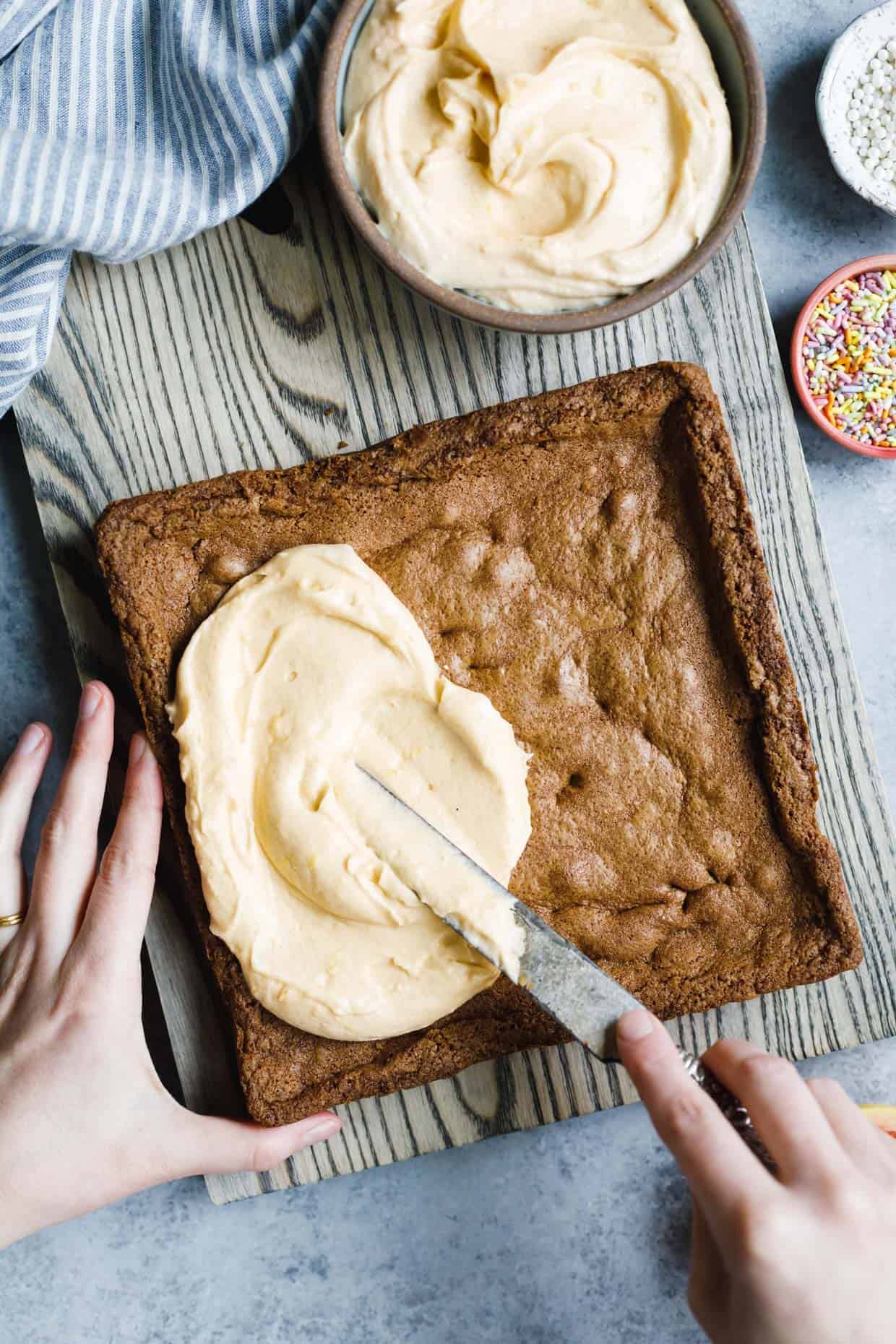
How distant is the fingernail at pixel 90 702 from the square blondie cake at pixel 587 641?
14 centimetres

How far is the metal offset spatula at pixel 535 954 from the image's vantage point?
6.18 feet

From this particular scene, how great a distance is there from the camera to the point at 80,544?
2.23 metres

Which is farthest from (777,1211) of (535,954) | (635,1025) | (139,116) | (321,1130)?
(139,116)

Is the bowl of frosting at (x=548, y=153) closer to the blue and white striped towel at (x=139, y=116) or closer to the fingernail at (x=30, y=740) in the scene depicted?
the blue and white striped towel at (x=139, y=116)

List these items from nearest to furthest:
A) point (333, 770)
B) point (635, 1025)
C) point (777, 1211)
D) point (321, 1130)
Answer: point (777, 1211) → point (635, 1025) → point (333, 770) → point (321, 1130)

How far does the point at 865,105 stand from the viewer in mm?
2291

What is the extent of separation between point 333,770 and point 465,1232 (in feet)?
3.98

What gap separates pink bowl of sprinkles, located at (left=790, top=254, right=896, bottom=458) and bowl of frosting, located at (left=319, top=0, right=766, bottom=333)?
494 millimetres

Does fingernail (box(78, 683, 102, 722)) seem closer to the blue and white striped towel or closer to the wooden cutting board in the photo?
the wooden cutting board

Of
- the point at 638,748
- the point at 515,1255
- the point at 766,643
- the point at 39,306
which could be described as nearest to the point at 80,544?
the point at 39,306

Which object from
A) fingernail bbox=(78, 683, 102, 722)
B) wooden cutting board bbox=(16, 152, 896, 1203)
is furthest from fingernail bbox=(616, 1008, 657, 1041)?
fingernail bbox=(78, 683, 102, 722)

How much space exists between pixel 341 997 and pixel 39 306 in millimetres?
1450

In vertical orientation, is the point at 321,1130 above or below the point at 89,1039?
below

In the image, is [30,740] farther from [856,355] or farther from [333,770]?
[856,355]
